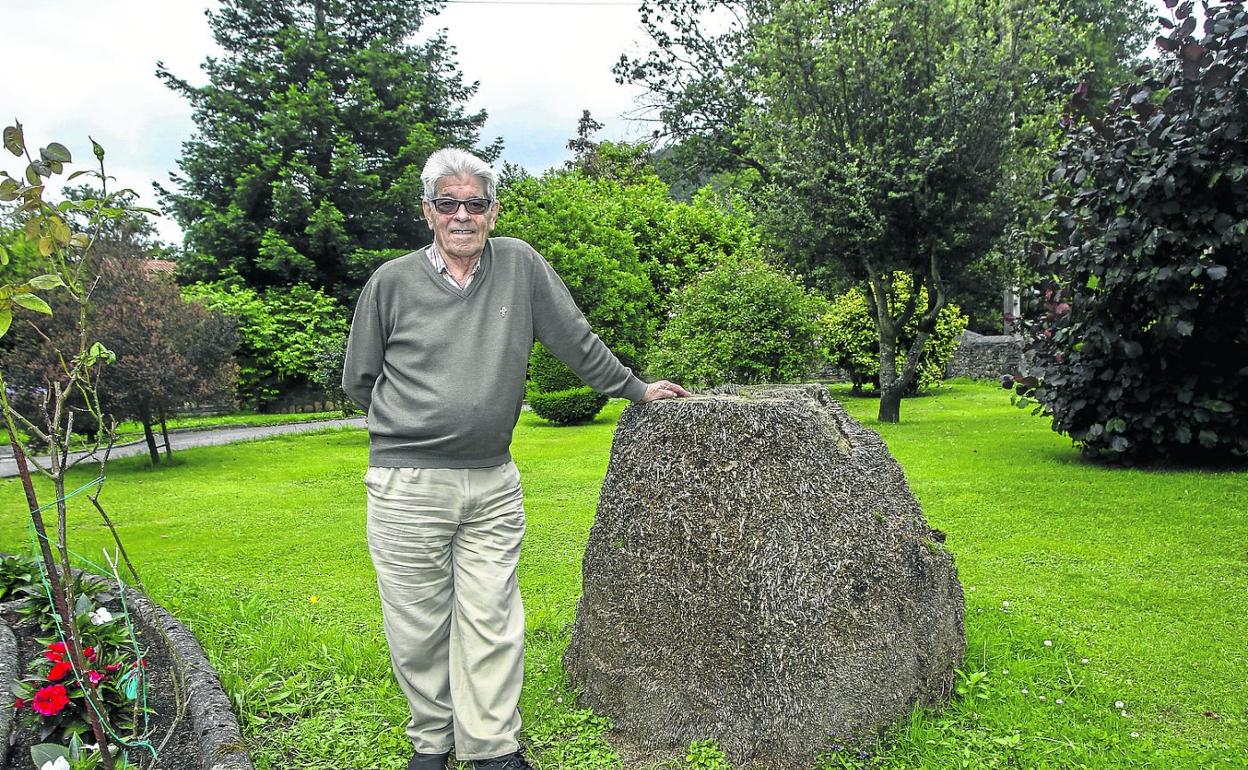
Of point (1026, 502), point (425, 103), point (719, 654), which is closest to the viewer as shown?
point (719, 654)

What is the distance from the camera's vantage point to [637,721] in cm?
320

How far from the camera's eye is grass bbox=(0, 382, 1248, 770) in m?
3.16

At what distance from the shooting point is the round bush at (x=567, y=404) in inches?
590

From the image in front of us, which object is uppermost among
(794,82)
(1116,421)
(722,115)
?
(722,115)

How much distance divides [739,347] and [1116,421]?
17.5 feet

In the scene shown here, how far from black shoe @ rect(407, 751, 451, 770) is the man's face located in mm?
1795

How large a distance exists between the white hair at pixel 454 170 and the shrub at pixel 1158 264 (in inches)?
247

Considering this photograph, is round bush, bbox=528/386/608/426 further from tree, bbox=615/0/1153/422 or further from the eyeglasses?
the eyeglasses

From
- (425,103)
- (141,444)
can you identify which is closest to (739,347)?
(141,444)

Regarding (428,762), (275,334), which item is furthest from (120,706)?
(275,334)

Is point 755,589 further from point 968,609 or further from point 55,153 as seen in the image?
point 55,153

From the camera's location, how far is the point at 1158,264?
722cm

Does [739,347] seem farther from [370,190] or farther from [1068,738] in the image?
[370,190]

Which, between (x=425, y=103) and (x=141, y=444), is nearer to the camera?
(x=141, y=444)
